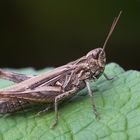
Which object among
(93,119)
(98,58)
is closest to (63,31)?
(98,58)

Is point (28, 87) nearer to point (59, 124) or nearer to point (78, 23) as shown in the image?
point (59, 124)

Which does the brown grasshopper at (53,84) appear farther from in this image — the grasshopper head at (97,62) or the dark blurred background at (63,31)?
the dark blurred background at (63,31)

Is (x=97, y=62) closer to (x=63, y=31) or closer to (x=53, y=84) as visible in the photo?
(x=53, y=84)

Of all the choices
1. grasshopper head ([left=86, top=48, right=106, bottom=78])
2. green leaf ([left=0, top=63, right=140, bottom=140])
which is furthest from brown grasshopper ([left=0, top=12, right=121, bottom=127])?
green leaf ([left=0, top=63, right=140, bottom=140])

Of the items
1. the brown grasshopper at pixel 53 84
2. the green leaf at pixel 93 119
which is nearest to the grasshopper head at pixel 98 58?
the brown grasshopper at pixel 53 84

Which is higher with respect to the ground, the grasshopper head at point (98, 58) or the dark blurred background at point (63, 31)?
the dark blurred background at point (63, 31)

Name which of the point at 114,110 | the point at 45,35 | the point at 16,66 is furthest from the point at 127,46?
the point at 114,110
